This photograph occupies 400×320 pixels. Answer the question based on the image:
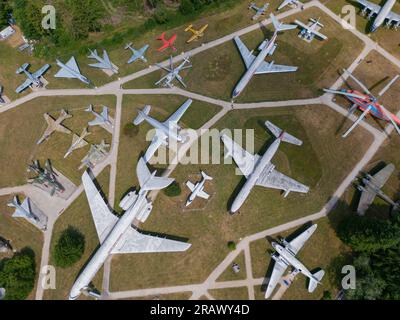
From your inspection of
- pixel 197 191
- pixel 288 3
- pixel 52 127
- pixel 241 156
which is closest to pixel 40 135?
pixel 52 127

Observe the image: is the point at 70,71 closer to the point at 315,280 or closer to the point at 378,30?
the point at 315,280

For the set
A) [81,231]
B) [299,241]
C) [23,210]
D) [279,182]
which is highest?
[23,210]

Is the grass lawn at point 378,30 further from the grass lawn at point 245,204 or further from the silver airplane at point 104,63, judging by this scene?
the silver airplane at point 104,63

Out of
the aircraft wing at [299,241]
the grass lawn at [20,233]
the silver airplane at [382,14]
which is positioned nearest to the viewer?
the aircraft wing at [299,241]

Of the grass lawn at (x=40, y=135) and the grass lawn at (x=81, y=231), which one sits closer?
the grass lawn at (x=81, y=231)

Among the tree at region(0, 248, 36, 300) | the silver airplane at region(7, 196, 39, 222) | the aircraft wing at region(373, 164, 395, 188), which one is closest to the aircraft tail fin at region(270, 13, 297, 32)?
the aircraft wing at region(373, 164, 395, 188)

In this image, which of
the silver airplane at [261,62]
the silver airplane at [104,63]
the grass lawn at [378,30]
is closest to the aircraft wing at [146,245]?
the silver airplane at [261,62]

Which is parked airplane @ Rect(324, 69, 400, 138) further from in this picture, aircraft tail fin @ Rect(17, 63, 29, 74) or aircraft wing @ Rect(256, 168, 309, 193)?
aircraft tail fin @ Rect(17, 63, 29, 74)
